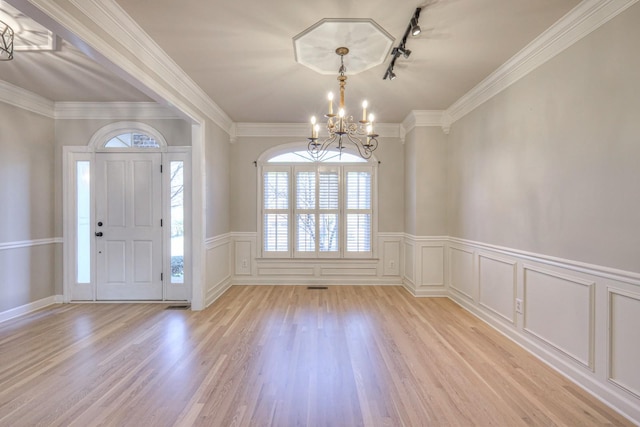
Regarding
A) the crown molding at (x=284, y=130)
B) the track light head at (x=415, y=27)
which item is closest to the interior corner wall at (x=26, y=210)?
the crown molding at (x=284, y=130)

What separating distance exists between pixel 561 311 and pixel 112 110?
5.76m

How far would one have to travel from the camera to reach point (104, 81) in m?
3.36

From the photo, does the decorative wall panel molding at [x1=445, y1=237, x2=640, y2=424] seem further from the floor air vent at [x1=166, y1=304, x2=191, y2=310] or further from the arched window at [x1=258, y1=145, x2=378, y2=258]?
the floor air vent at [x1=166, y1=304, x2=191, y2=310]

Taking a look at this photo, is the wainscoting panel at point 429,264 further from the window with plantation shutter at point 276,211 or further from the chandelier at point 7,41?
the chandelier at point 7,41

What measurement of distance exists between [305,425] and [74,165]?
182 inches

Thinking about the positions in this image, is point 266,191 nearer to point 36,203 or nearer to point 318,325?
point 318,325

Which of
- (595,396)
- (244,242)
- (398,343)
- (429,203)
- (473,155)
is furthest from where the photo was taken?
(244,242)

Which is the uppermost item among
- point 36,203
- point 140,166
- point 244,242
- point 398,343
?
point 140,166

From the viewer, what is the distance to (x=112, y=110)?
414cm

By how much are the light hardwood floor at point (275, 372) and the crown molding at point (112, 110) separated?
8.89ft

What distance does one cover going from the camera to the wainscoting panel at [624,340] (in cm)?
183

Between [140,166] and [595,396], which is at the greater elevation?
[140,166]

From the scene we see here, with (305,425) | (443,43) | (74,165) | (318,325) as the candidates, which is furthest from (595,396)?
(74,165)

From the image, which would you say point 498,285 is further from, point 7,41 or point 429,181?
point 7,41
